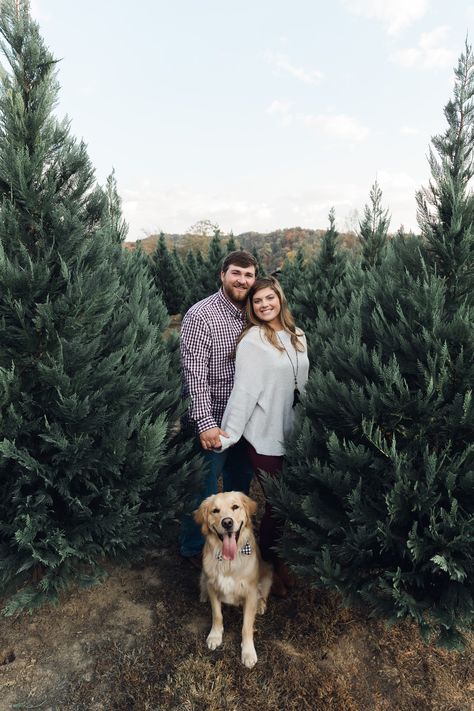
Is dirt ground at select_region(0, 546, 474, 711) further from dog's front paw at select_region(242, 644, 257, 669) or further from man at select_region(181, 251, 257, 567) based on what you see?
man at select_region(181, 251, 257, 567)

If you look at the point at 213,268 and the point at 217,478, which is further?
the point at 213,268

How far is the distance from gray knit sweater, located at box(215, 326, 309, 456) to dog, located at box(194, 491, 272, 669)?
544mm

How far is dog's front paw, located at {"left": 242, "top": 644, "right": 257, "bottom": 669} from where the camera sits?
3.35 m

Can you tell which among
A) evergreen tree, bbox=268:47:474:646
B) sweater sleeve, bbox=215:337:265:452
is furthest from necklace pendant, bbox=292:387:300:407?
evergreen tree, bbox=268:47:474:646

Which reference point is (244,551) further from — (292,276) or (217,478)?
(292,276)

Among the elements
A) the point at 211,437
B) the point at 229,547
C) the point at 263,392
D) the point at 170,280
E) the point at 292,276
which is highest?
the point at 292,276

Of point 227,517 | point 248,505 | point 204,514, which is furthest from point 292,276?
point 227,517

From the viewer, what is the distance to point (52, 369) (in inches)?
117

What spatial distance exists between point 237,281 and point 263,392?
1.07m

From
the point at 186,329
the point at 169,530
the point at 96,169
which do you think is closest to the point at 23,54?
the point at 96,169

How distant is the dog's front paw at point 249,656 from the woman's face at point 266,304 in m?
2.58

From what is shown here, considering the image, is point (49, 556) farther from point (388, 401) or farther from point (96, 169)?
point (96, 169)

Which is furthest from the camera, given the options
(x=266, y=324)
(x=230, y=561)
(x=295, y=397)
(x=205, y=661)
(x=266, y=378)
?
(x=295, y=397)

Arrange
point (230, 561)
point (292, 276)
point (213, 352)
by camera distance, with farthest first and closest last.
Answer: point (292, 276) → point (213, 352) → point (230, 561)
